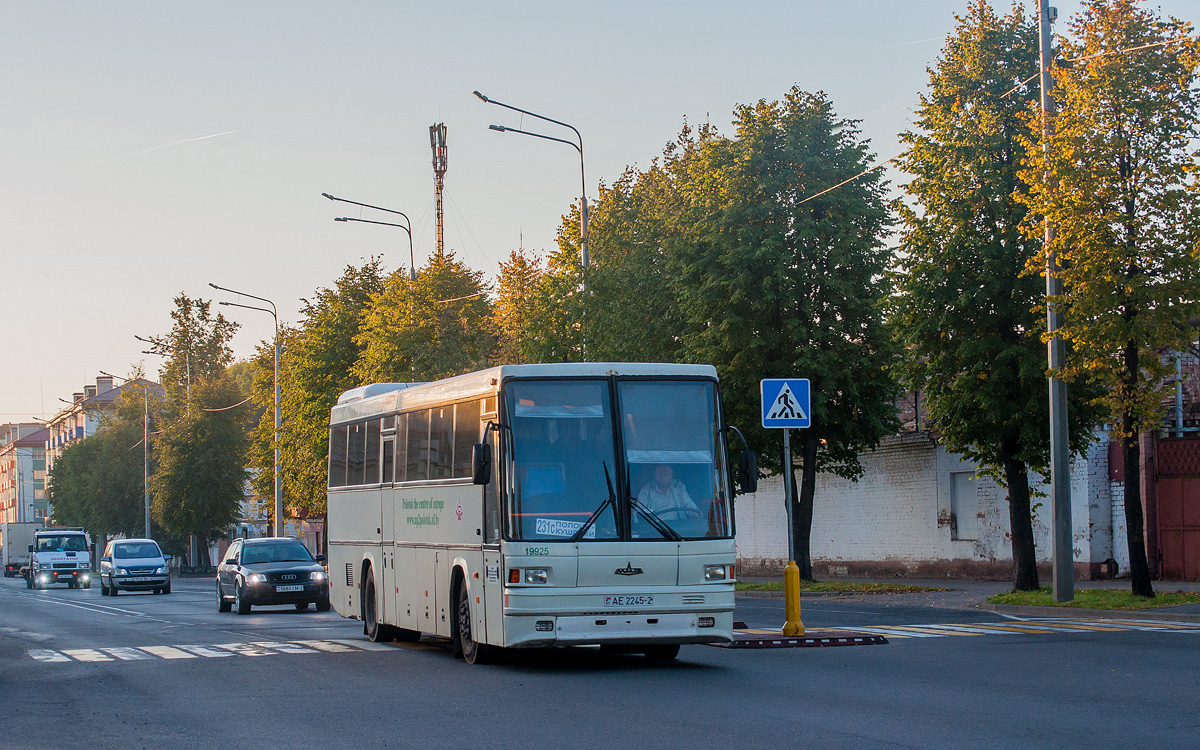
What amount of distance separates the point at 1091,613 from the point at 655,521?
34.8 feet

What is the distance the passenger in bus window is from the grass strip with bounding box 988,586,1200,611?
34.8 feet

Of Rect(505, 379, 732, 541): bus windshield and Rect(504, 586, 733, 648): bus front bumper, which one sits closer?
Rect(504, 586, 733, 648): bus front bumper

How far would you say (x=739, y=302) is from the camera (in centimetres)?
3198

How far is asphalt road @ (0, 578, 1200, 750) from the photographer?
10031 millimetres

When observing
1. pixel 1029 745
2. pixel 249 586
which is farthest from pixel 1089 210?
pixel 249 586

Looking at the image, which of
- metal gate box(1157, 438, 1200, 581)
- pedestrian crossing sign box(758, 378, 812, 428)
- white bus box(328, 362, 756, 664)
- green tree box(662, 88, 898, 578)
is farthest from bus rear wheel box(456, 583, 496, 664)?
metal gate box(1157, 438, 1200, 581)

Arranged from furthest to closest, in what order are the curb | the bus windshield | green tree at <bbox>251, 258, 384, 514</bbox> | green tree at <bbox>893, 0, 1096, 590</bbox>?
1. green tree at <bbox>251, 258, 384, 514</bbox>
2. green tree at <bbox>893, 0, 1096, 590</bbox>
3. the curb
4. the bus windshield

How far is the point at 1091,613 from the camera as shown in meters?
22.0

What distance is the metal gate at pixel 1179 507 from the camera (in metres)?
29.3

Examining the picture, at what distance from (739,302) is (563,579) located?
18.5m

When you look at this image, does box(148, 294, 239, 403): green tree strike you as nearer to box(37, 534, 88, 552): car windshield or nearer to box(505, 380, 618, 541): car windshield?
box(37, 534, 88, 552): car windshield

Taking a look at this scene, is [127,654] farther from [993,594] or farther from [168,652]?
[993,594]

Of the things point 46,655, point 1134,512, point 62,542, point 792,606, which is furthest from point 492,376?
point 62,542

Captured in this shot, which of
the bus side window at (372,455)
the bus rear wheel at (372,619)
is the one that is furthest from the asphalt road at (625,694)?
the bus side window at (372,455)
